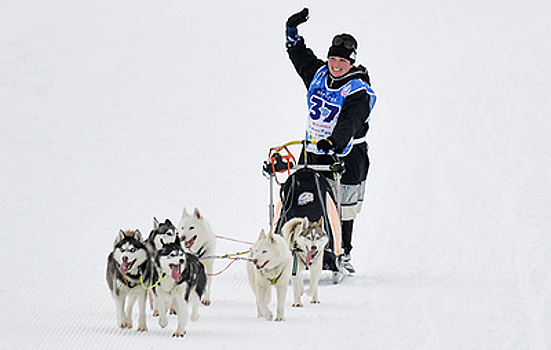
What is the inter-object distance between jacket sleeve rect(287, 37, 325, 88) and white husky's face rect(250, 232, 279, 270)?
2.27 meters

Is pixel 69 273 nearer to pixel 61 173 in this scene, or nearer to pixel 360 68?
pixel 360 68

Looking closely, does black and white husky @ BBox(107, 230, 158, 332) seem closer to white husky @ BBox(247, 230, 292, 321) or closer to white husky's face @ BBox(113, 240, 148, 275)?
white husky's face @ BBox(113, 240, 148, 275)

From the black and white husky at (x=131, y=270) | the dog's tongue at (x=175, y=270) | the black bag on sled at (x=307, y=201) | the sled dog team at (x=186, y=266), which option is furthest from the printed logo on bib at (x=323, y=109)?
the dog's tongue at (x=175, y=270)

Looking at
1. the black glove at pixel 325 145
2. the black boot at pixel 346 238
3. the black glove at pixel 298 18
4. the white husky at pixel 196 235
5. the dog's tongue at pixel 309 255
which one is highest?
the black glove at pixel 298 18

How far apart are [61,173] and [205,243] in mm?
5206

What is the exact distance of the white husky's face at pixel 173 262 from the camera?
4805 millimetres

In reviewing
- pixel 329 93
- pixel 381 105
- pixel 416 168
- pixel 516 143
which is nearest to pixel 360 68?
pixel 329 93

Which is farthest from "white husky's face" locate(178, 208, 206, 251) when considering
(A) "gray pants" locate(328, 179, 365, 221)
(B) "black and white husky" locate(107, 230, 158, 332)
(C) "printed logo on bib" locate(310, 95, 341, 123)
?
(A) "gray pants" locate(328, 179, 365, 221)

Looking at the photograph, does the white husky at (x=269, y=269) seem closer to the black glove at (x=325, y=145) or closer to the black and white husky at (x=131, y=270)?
the black and white husky at (x=131, y=270)

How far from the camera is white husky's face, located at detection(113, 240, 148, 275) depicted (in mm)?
4828

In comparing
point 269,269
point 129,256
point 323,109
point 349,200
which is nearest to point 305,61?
point 323,109

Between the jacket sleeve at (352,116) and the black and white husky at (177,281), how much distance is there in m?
1.94

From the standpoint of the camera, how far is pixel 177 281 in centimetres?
486

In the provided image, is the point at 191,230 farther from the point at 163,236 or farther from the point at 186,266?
the point at 186,266
